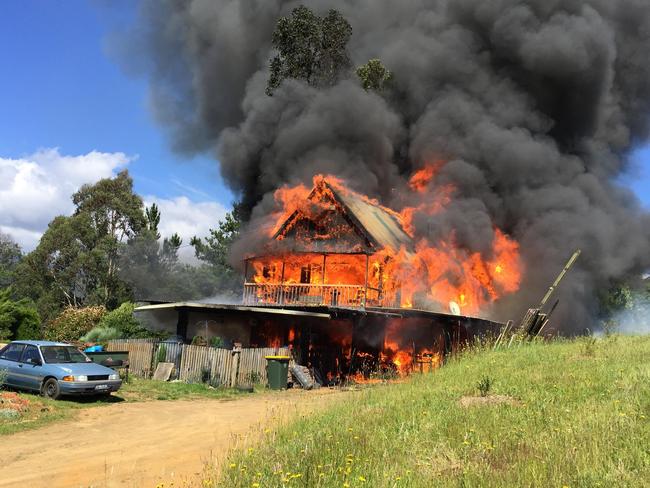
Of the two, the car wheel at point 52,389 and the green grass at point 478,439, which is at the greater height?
the green grass at point 478,439

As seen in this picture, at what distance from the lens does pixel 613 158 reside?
3550 centimetres

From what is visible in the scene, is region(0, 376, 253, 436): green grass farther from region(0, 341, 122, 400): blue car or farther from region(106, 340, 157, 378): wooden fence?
region(106, 340, 157, 378): wooden fence

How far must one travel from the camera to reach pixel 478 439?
620 centimetres

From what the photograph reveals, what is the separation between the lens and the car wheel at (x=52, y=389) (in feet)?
41.3

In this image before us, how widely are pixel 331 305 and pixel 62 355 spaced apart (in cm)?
980

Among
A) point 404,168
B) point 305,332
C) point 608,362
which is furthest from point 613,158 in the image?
point 608,362

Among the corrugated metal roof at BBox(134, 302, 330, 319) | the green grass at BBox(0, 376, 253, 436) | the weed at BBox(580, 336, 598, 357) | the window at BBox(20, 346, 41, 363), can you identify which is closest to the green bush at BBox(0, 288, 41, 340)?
the corrugated metal roof at BBox(134, 302, 330, 319)

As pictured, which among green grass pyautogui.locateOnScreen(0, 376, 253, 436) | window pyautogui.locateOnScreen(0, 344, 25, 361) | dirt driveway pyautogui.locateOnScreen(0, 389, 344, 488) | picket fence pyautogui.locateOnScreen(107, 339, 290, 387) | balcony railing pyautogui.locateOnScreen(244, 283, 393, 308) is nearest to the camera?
dirt driveway pyautogui.locateOnScreen(0, 389, 344, 488)

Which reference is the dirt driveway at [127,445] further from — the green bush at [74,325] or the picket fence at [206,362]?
the green bush at [74,325]

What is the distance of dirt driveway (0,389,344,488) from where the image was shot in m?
6.77

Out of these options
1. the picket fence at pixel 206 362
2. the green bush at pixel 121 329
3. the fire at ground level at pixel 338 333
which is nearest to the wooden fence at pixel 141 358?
the picket fence at pixel 206 362

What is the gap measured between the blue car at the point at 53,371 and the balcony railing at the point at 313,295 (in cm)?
1040

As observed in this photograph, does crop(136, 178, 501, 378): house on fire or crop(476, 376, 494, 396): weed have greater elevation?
crop(136, 178, 501, 378): house on fire

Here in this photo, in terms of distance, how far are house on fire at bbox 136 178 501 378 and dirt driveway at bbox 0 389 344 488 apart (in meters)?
7.77
